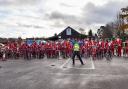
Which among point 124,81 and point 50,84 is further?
point 124,81

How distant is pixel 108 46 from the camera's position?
40.6m

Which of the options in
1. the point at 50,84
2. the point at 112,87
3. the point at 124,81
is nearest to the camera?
the point at 112,87

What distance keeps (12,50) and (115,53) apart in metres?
11.3

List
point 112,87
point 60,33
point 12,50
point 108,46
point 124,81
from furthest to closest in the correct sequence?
point 60,33 → point 12,50 → point 108,46 → point 124,81 → point 112,87

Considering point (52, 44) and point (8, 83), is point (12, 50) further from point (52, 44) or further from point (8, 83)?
point (8, 83)

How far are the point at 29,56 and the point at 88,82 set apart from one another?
88.5 feet

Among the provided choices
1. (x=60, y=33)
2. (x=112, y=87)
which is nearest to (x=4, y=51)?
(x=112, y=87)

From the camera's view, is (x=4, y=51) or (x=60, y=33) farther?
(x=60, y=33)

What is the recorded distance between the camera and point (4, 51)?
41562 mm

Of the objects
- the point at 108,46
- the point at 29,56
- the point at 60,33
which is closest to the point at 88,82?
the point at 108,46

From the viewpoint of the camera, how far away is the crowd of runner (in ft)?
135

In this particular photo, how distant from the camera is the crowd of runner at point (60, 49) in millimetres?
41094

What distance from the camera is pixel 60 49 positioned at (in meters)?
43.7

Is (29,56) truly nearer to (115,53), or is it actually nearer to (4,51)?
(4,51)
